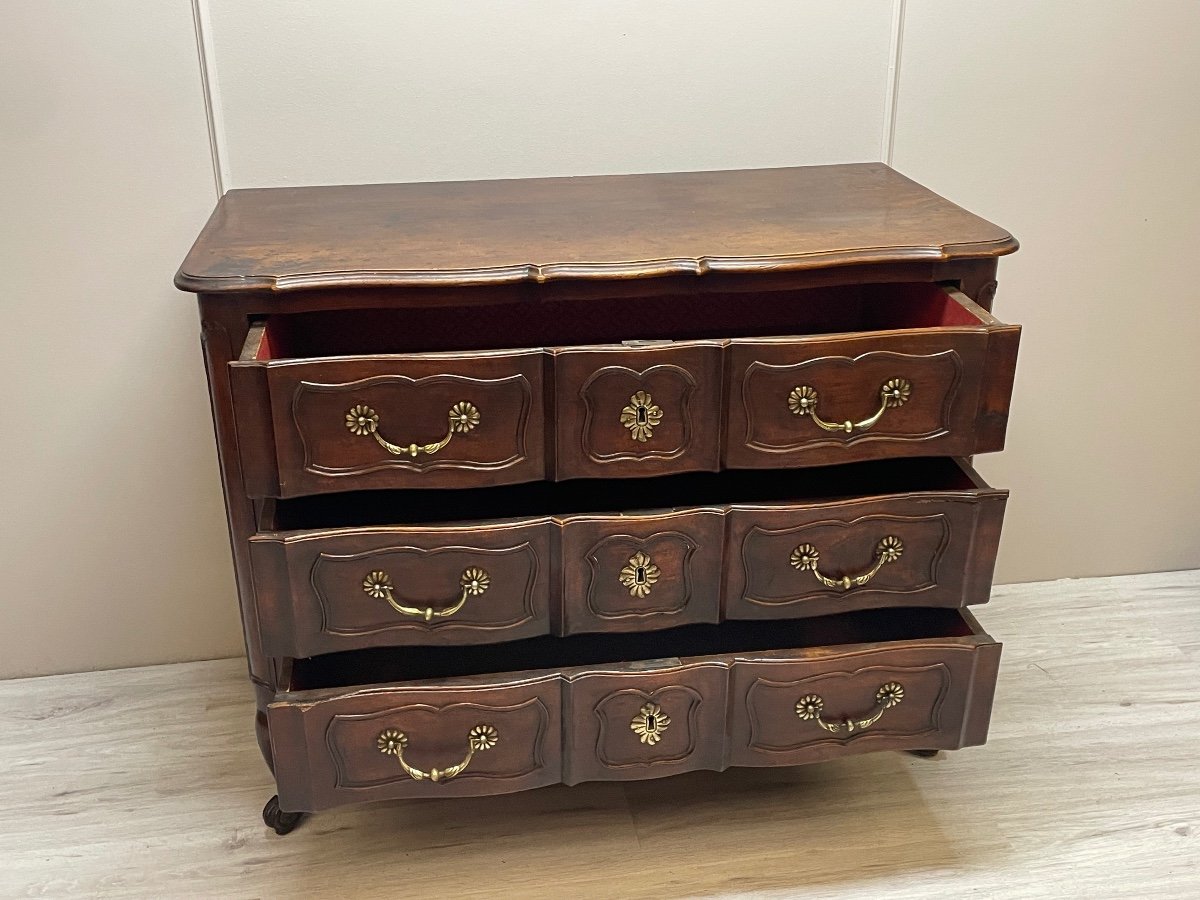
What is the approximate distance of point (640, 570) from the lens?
1.29 meters

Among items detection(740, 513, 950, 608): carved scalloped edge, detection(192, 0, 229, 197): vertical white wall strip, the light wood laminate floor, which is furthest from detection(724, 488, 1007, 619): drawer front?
detection(192, 0, 229, 197): vertical white wall strip

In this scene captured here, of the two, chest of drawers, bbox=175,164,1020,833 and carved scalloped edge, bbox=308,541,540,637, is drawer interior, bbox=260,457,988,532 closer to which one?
chest of drawers, bbox=175,164,1020,833

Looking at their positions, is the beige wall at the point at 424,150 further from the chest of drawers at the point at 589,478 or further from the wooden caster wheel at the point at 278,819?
the wooden caster wheel at the point at 278,819

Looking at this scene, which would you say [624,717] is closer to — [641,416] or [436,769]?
[436,769]

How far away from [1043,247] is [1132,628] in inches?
26.3

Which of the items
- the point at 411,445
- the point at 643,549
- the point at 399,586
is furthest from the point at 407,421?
the point at 643,549

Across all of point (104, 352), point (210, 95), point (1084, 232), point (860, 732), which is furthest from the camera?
point (1084, 232)

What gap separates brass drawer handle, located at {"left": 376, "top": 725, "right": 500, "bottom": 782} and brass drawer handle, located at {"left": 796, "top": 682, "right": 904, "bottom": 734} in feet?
1.21

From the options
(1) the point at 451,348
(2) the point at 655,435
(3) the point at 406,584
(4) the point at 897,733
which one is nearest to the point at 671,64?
(1) the point at 451,348

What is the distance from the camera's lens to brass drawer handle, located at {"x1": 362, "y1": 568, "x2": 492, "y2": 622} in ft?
4.11

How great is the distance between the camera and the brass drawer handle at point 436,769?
1.31 m

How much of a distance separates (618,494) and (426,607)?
12.9 inches

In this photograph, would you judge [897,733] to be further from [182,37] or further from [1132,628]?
[182,37]

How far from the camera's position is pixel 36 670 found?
1822mm
